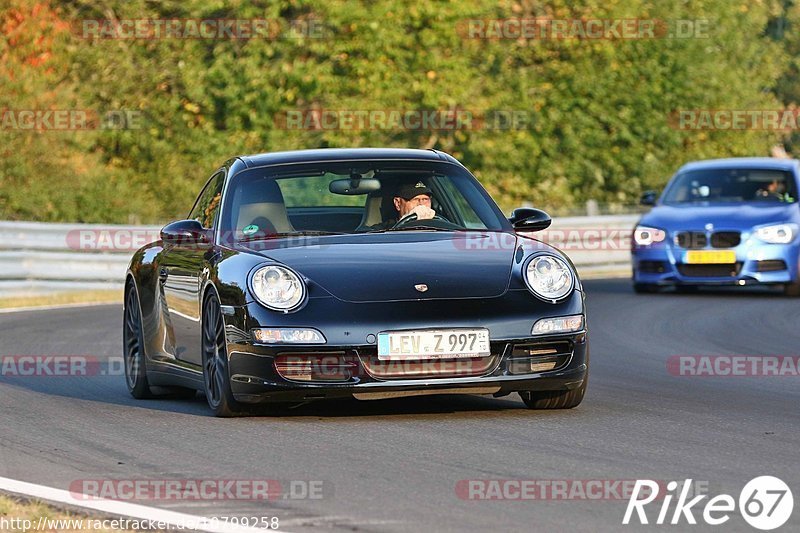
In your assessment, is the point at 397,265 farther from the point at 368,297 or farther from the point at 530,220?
the point at 530,220

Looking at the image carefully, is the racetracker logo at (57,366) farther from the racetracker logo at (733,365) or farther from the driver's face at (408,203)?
the racetracker logo at (733,365)

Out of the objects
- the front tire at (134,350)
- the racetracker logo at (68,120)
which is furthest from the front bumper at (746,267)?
the racetracker logo at (68,120)

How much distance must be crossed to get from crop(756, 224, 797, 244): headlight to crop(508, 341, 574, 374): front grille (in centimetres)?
1049

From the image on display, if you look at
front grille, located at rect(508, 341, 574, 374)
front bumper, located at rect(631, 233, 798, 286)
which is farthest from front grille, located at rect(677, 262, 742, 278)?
front grille, located at rect(508, 341, 574, 374)

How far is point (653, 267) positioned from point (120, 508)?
13.7 meters

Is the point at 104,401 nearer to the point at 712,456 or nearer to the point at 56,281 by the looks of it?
the point at 712,456

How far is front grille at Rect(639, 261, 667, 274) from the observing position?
19203mm

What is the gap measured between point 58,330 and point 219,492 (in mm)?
9841

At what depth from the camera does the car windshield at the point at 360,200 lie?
957 centimetres

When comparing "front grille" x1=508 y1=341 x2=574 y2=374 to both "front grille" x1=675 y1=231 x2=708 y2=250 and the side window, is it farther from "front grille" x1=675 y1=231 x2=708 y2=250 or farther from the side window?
"front grille" x1=675 y1=231 x2=708 y2=250

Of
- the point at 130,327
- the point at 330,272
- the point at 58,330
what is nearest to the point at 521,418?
the point at 330,272

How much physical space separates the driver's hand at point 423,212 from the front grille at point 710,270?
952 cm

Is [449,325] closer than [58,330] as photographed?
Yes

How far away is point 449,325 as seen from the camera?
835 cm
